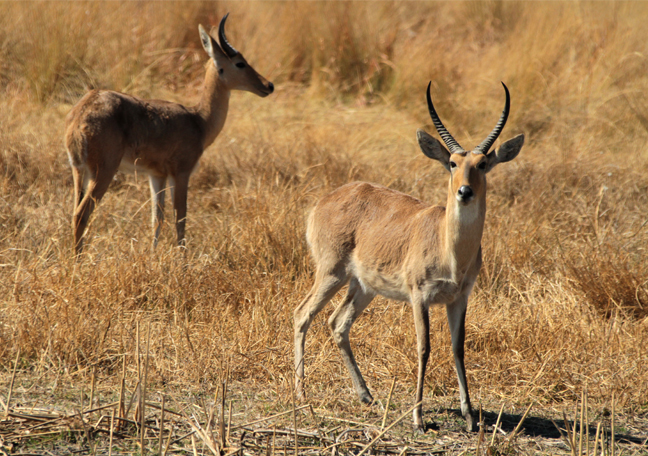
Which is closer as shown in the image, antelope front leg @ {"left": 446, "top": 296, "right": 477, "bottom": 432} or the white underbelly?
antelope front leg @ {"left": 446, "top": 296, "right": 477, "bottom": 432}

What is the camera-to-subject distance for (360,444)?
362 cm

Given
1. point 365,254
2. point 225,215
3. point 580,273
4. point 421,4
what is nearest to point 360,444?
point 365,254

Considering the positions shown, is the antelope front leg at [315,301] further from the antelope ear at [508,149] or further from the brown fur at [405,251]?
the antelope ear at [508,149]

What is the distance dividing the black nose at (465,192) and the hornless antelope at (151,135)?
9.77ft

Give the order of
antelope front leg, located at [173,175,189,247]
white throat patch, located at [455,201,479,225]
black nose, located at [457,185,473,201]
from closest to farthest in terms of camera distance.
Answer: black nose, located at [457,185,473,201]
white throat patch, located at [455,201,479,225]
antelope front leg, located at [173,175,189,247]

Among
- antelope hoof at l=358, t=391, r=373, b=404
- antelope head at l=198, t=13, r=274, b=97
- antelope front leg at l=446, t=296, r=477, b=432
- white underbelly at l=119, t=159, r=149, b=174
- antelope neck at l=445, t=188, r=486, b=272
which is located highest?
antelope head at l=198, t=13, r=274, b=97

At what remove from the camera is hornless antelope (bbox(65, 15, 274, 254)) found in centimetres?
646

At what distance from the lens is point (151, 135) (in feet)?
23.0

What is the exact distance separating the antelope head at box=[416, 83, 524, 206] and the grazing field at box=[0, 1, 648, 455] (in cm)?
120

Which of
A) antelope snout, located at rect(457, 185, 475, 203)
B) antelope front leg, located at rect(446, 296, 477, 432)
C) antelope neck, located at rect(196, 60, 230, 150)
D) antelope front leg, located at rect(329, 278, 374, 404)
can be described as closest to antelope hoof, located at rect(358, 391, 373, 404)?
antelope front leg, located at rect(329, 278, 374, 404)

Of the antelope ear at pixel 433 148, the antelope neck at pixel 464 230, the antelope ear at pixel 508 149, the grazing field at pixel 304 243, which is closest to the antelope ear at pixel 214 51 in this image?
the grazing field at pixel 304 243

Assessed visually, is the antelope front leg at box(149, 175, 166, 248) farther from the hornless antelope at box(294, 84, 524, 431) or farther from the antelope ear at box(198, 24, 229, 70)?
the hornless antelope at box(294, 84, 524, 431)

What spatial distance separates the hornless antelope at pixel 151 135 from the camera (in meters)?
6.46

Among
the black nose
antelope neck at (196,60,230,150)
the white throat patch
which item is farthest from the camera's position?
antelope neck at (196,60,230,150)
